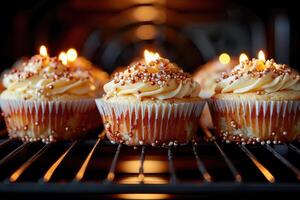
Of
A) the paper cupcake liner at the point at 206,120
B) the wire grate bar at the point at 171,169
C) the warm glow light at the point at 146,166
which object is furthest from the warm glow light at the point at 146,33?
the warm glow light at the point at 146,166

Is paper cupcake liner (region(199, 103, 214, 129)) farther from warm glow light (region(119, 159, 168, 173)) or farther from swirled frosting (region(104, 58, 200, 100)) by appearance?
warm glow light (region(119, 159, 168, 173))

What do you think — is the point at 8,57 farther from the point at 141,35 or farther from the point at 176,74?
the point at 141,35

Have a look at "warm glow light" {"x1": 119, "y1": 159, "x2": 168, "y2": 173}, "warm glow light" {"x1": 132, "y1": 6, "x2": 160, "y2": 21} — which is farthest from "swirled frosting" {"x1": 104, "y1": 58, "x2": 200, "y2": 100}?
"warm glow light" {"x1": 132, "y1": 6, "x2": 160, "y2": 21}

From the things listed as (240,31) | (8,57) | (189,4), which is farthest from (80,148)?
(240,31)

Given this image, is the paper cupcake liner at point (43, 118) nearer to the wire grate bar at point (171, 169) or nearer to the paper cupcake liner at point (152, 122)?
the paper cupcake liner at point (152, 122)

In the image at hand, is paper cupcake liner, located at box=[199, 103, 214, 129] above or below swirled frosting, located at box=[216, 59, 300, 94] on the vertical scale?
below

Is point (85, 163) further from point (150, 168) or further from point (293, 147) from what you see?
point (293, 147)

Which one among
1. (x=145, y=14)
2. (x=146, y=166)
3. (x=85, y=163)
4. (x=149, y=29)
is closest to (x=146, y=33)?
(x=149, y=29)
